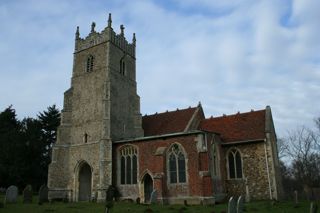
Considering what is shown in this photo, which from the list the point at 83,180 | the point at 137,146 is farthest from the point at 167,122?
the point at 83,180

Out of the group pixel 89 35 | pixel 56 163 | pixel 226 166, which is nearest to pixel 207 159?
pixel 226 166

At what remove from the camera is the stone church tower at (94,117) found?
27438mm

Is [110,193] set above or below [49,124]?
below

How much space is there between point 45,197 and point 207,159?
39.5 feet

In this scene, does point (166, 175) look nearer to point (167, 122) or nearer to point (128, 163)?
point (128, 163)

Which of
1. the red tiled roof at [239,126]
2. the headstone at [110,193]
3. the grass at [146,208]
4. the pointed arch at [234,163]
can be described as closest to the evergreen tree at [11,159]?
the headstone at [110,193]

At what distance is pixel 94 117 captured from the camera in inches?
1134

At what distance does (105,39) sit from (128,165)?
12.5 meters

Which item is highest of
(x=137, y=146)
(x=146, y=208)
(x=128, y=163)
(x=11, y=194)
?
(x=137, y=146)

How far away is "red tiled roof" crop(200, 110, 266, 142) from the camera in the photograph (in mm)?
26250

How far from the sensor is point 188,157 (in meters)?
23.7

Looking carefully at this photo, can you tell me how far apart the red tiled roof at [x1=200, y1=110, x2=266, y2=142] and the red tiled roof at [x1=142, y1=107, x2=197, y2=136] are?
70.3 inches

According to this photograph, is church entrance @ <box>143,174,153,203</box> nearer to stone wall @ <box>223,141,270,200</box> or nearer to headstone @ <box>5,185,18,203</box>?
stone wall @ <box>223,141,270,200</box>

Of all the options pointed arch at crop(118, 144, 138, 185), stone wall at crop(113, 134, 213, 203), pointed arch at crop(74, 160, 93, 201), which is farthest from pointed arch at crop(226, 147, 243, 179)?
pointed arch at crop(74, 160, 93, 201)
